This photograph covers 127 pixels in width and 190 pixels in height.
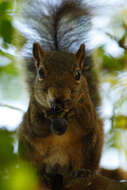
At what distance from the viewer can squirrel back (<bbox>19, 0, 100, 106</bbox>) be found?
2.82 m

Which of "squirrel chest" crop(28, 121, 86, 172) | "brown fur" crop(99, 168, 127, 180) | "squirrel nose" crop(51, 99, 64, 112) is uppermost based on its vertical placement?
"squirrel nose" crop(51, 99, 64, 112)

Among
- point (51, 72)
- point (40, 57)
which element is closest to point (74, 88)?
point (51, 72)

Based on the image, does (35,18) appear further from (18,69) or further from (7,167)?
(7,167)

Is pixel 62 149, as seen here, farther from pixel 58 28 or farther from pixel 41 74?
pixel 58 28

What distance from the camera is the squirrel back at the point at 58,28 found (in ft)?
9.25

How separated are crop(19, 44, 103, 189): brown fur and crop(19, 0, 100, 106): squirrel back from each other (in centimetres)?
48

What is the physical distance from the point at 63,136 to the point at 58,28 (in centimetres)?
114

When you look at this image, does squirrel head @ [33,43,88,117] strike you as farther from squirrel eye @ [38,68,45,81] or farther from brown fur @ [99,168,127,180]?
brown fur @ [99,168,127,180]

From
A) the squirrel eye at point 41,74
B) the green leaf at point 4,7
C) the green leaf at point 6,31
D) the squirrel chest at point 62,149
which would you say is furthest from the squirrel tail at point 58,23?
the green leaf at point 6,31

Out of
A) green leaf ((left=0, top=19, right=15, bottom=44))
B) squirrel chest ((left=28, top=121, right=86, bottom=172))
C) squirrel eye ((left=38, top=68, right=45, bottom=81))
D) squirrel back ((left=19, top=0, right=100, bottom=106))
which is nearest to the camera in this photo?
green leaf ((left=0, top=19, right=15, bottom=44))

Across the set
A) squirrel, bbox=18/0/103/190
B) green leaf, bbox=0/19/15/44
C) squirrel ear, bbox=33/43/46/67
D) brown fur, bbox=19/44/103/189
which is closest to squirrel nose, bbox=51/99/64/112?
squirrel, bbox=18/0/103/190

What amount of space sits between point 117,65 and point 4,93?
1164 millimetres

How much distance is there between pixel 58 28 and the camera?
2.88 m

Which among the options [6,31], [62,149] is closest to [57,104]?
[6,31]
